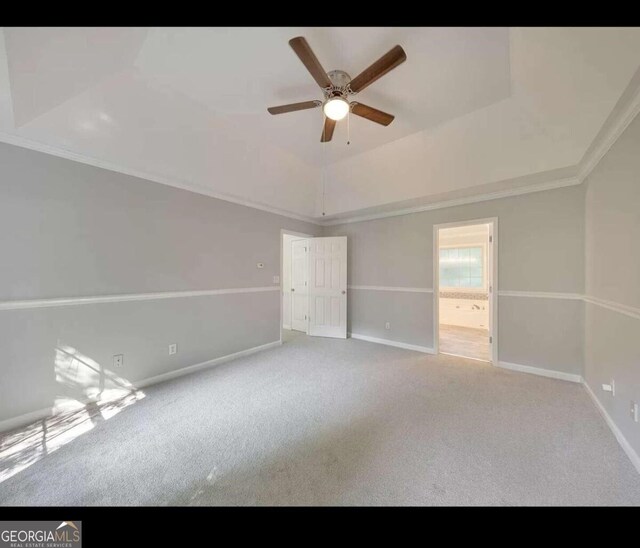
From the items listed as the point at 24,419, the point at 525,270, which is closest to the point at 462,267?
the point at 525,270

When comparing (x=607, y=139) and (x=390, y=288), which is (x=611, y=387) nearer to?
(x=607, y=139)

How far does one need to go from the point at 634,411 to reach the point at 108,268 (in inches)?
174

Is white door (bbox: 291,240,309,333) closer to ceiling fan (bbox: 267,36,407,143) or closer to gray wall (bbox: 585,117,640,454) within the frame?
ceiling fan (bbox: 267,36,407,143)

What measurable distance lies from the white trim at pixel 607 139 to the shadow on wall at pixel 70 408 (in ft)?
15.1

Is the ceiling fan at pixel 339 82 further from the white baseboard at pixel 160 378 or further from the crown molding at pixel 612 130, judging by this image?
the white baseboard at pixel 160 378

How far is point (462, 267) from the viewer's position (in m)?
6.40

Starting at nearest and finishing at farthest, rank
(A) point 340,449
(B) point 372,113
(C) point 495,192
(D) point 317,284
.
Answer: (A) point 340,449
(B) point 372,113
(C) point 495,192
(D) point 317,284

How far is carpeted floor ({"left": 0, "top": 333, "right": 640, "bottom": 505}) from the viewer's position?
132cm

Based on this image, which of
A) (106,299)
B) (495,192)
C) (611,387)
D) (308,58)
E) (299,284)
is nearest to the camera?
(308,58)

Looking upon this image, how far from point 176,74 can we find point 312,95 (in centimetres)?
116

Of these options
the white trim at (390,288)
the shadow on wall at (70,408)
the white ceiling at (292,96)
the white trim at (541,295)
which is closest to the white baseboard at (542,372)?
the white trim at (541,295)

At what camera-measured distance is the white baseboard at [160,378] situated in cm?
191

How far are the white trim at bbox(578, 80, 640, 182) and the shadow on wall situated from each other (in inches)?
182
